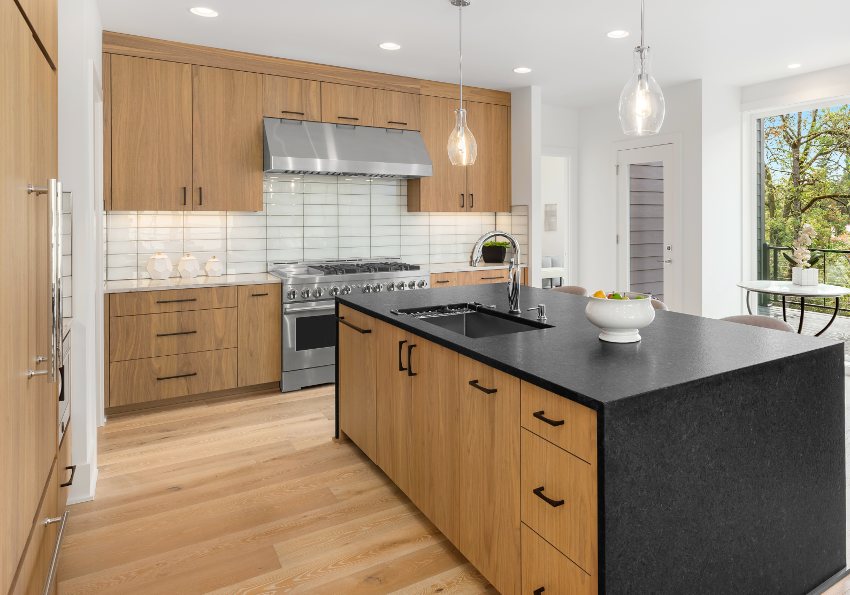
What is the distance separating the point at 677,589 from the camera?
1513mm

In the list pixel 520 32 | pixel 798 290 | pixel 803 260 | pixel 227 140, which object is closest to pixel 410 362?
pixel 520 32

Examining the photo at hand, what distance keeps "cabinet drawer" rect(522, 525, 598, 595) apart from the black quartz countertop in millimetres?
455

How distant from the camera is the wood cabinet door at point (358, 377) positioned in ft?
9.38

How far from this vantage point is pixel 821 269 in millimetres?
5352

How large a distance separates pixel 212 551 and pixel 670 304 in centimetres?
498

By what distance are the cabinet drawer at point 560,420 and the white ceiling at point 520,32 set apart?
279 cm

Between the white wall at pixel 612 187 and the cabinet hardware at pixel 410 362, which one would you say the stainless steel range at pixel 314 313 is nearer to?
the cabinet hardware at pixel 410 362

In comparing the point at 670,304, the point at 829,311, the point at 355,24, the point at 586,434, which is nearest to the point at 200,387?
the point at 355,24

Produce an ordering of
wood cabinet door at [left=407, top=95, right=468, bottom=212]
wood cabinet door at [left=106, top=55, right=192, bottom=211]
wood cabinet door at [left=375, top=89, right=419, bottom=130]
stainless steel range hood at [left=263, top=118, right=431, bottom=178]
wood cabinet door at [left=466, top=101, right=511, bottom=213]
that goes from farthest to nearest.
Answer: wood cabinet door at [left=466, top=101, right=511, bottom=213] → wood cabinet door at [left=407, top=95, right=468, bottom=212] → wood cabinet door at [left=375, top=89, right=419, bottom=130] → stainless steel range hood at [left=263, top=118, right=431, bottom=178] → wood cabinet door at [left=106, top=55, right=192, bottom=211]

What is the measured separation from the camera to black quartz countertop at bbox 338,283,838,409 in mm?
1524

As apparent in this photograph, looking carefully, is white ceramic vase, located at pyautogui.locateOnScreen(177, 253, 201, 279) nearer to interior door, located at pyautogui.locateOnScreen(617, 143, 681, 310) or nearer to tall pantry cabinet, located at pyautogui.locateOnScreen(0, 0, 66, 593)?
tall pantry cabinet, located at pyautogui.locateOnScreen(0, 0, 66, 593)

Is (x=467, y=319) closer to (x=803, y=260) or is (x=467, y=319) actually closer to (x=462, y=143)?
(x=462, y=143)

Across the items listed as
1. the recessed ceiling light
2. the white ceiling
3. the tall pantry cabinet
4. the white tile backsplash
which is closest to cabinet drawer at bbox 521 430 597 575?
the tall pantry cabinet

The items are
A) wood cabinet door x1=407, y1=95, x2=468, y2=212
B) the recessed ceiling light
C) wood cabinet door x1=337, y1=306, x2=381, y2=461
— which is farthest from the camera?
wood cabinet door x1=407, y1=95, x2=468, y2=212
